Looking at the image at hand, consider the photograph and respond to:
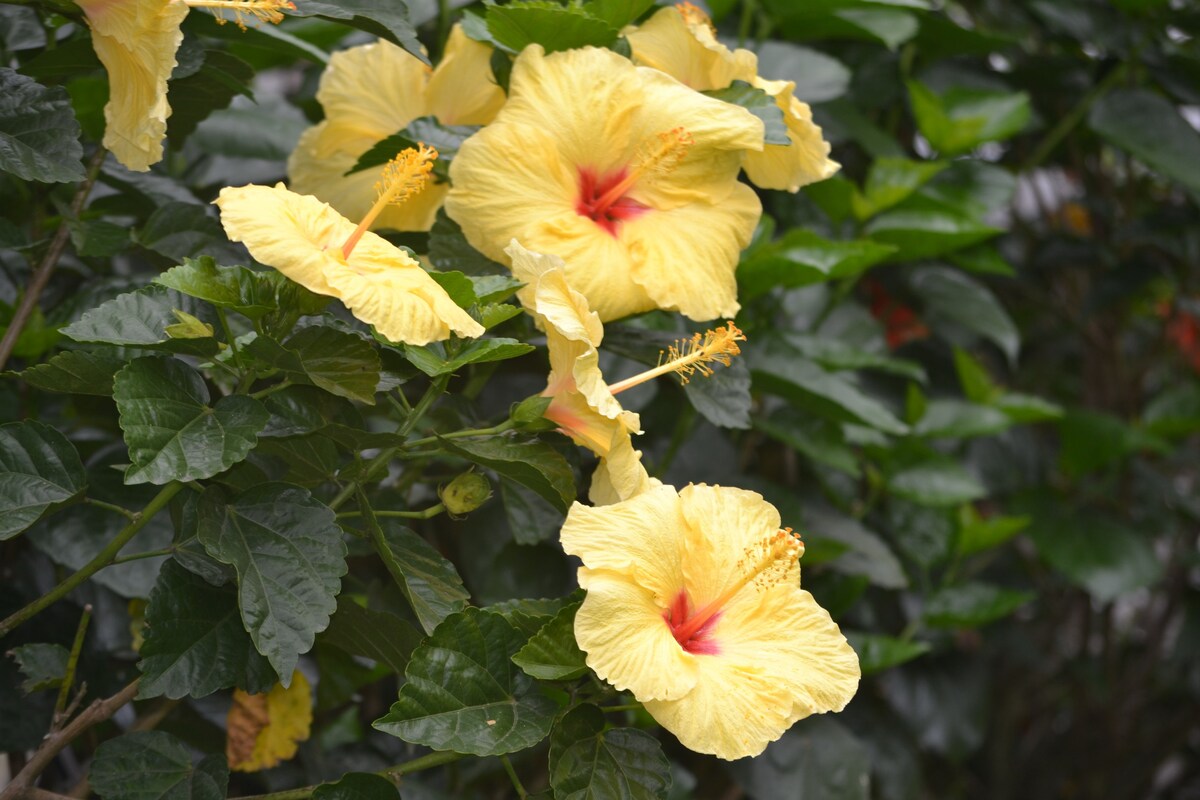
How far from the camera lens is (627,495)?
2.63ft

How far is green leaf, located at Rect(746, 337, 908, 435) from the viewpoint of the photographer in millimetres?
1150

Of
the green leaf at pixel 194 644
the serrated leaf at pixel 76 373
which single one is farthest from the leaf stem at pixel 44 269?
the green leaf at pixel 194 644

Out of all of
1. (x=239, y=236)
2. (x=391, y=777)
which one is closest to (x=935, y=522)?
(x=391, y=777)

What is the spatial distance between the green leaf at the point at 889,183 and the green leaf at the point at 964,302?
0.95 feet

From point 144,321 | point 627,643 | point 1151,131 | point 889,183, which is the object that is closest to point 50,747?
point 144,321

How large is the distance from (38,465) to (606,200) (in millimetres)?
446

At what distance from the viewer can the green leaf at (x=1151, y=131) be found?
167 cm

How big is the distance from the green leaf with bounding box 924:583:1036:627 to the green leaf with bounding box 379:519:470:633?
93 cm

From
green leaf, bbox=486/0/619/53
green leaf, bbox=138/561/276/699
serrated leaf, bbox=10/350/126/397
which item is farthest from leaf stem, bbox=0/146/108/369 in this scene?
green leaf, bbox=486/0/619/53

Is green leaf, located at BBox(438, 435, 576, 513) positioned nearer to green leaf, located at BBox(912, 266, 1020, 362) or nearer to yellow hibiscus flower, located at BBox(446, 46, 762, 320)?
yellow hibiscus flower, located at BBox(446, 46, 762, 320)

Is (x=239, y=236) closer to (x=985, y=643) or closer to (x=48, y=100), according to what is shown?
(x=48, y=100)

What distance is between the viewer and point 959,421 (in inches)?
62.0

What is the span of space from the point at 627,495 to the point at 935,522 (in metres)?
0.92

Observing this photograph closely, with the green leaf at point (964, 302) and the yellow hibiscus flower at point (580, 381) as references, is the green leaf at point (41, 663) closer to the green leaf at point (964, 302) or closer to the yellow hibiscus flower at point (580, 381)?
the yellow hibiscus flower at point (580, 381)
